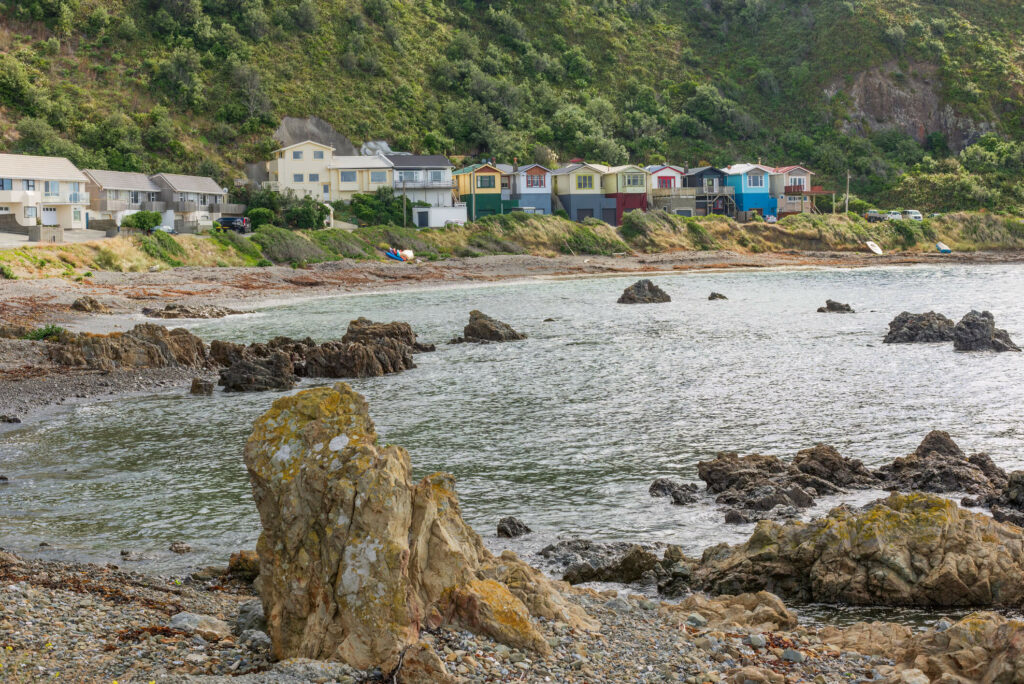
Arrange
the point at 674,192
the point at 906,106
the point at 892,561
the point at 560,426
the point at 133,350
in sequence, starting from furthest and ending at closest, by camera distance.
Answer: the point at 906,106 < the point at 674,192 < the point at 133,350 < the point at 560,426 < the point at 892,561

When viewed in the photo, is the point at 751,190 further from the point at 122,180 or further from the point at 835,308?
the point at 122,180

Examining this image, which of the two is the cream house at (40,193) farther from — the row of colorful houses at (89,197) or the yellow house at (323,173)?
the yellow house at (323,173)

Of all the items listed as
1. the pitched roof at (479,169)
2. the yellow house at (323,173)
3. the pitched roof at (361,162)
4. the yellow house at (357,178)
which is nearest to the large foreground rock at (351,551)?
the yellow house at (357,178)

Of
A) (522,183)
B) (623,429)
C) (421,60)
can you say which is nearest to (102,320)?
(623,429)

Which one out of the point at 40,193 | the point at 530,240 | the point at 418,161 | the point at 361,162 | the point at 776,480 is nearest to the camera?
the point at 776,480

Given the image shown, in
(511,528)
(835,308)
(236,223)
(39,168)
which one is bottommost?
(511,528)

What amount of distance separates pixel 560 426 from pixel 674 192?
92030 mm

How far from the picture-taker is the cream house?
252ft

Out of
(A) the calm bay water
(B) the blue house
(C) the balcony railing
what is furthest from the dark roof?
(A) the calm bay water

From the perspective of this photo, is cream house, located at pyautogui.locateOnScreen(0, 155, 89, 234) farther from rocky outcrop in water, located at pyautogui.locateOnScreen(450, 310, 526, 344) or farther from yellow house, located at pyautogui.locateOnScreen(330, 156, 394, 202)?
rocky outcrop in water, located at pyautogui.locateOnScreen(450, 310, 526, 344)

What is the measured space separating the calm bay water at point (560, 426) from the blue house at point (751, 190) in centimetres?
6305

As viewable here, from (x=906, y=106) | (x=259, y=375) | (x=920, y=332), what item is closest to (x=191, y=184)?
(x=259, y=375)

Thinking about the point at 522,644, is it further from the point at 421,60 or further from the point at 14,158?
the point at 421,60

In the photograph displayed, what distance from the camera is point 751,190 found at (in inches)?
4592
